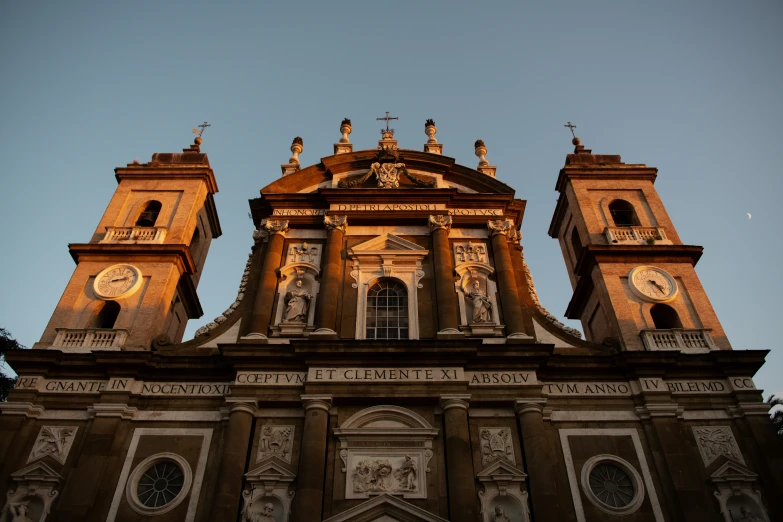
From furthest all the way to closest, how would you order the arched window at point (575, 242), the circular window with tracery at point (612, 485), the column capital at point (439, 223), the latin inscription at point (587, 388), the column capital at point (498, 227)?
the arched window at point (575, 242)
the column capital at point (498, 227)
the column capital at point (439, 223)
the latin inscription at point (587, 388)
the circular window with tracery at point (612, 485)

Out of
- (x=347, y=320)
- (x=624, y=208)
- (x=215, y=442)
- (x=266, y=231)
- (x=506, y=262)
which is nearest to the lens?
(x=215, y=442)

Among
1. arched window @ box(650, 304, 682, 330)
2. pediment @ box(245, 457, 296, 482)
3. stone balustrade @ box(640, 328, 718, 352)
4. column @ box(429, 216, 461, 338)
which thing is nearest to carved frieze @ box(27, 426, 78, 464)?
pediment @ box(245, 457, 296, 482)

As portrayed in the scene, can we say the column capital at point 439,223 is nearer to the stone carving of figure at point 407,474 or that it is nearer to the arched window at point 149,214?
the stone carving of figure at point 407,474

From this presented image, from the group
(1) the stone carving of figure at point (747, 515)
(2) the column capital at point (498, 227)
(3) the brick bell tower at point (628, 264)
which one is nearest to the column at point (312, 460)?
(2) the column capital at point (498, 227)

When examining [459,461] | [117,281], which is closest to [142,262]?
[117,281]

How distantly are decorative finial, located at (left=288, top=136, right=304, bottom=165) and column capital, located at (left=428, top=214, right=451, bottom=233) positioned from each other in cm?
653

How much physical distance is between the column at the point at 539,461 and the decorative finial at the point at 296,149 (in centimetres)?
1314

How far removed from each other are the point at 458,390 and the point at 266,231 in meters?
9.07

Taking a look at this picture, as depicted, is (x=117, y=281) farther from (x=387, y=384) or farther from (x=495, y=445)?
(x=495, y=445)

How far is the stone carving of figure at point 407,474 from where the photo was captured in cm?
1483

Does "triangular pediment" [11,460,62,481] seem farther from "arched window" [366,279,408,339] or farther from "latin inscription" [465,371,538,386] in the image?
"latin inscription" [465,371,538,386]

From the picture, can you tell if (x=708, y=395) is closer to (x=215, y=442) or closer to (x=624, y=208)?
(x=624, y=208)

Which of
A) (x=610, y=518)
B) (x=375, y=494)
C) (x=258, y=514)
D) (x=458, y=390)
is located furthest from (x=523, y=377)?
(x=258, y=514)

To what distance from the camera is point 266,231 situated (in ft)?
70.3
